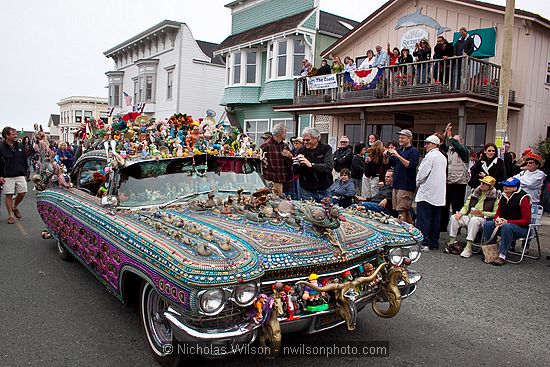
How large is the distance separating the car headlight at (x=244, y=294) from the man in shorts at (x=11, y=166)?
756 cm

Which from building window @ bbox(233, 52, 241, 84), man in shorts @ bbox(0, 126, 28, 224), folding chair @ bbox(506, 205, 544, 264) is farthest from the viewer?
building window @ bbox(233, 52, 241, 84)

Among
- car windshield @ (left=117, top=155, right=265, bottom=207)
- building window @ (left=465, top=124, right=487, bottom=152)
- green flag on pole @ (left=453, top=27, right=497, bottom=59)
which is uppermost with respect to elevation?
green flag on pole @ (left=453, top=27, right=497, bottom=59)

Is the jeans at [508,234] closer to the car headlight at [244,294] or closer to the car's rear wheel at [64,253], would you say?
the car headlight at [244,294]

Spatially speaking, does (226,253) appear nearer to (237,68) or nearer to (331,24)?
(331,24)

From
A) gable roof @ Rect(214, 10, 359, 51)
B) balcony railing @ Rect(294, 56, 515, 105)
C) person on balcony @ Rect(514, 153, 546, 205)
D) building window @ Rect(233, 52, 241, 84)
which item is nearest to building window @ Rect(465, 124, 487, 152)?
balcony railing @ Rect(294, 56, 515, 105)

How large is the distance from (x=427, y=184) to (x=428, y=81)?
22.8ft

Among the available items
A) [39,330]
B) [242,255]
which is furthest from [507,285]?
[39,330]

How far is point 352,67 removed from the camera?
1589 cm

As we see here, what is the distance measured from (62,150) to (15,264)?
1188 cm

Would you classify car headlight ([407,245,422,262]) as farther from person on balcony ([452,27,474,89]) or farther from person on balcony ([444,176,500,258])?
person on balcony ([452,27,474,89])

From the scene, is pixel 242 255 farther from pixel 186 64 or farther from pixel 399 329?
pixel 186 64

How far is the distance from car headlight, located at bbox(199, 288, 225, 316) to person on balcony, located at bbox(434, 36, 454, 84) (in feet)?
38.8

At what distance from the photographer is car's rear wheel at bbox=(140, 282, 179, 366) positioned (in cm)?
338

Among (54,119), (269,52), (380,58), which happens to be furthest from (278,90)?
(54,119)
